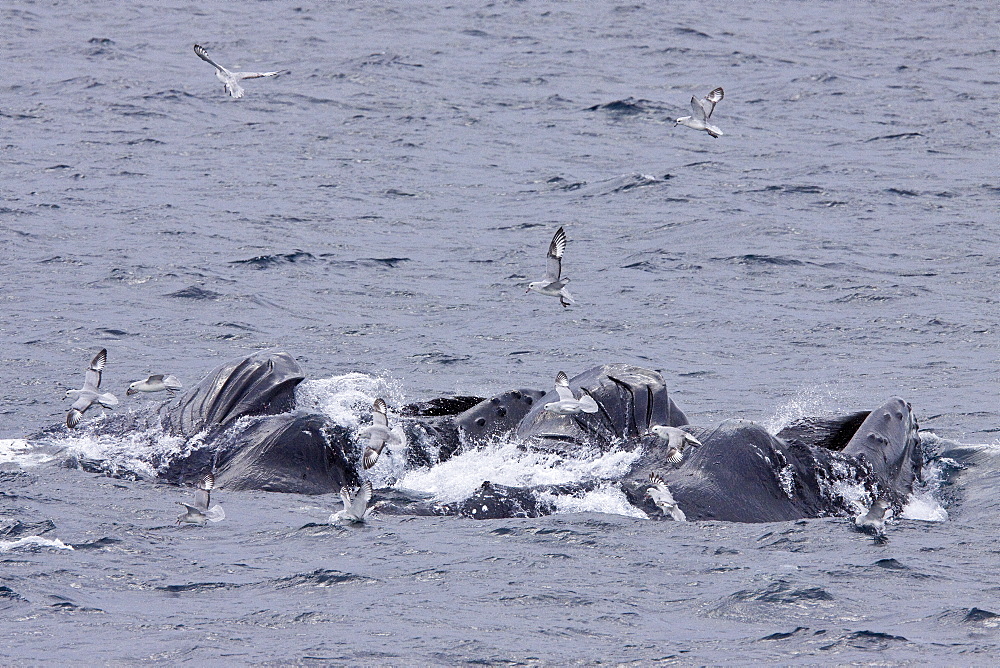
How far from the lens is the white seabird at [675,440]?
43.8 feet

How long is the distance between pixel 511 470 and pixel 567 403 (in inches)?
41.1

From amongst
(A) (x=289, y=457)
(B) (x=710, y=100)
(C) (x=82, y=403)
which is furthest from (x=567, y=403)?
(B) (x=710, y=100)

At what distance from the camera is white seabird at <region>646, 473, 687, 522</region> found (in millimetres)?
12812

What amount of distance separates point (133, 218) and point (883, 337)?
50.0ft

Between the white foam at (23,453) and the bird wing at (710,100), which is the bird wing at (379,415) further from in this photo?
the bird wing at (710,100)

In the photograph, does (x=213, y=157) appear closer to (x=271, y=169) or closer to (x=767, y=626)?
(x=271, y=169)

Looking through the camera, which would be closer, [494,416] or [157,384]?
[157,384]

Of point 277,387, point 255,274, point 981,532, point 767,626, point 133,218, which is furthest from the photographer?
point 133,218

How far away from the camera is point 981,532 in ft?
42.9

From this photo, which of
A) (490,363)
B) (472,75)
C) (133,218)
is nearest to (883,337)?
(490,363)

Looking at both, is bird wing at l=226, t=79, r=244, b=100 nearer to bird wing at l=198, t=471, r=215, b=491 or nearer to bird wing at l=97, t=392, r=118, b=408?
bird wing at l=97, t=392, r=118, b=408

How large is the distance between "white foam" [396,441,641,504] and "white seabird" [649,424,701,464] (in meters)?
0.45

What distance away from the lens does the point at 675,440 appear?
1340 centimetres

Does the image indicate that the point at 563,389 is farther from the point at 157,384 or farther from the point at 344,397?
the point at 157,384
